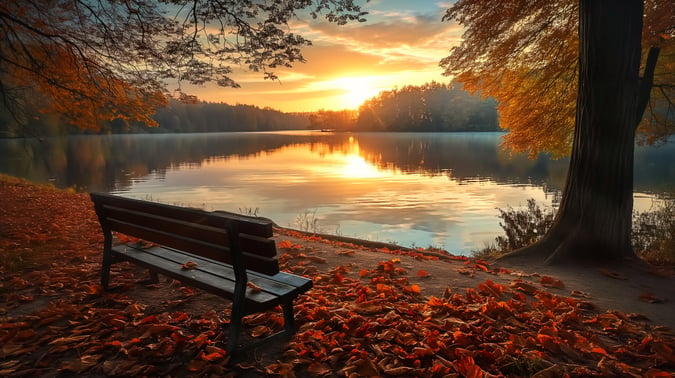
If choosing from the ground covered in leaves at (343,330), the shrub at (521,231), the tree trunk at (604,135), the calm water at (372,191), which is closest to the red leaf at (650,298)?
the ground covered in leaves at (343,330)

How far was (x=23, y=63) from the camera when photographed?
10.3 meters

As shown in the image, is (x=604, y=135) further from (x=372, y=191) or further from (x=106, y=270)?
(x=372, y=191)

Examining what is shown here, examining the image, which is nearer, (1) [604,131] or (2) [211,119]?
(1) [604,131]

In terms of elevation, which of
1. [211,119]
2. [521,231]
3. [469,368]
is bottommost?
[521,231]

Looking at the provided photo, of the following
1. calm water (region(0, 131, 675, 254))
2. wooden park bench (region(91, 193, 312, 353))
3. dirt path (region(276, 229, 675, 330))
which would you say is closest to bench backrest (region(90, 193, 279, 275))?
wooden park bench (region(91, 193, 312, 353))

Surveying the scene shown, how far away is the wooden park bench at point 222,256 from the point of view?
3104 mm

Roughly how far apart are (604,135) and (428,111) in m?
119

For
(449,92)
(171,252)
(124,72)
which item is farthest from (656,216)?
→ (449,92)

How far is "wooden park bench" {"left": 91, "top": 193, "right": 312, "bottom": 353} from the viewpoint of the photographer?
310cm

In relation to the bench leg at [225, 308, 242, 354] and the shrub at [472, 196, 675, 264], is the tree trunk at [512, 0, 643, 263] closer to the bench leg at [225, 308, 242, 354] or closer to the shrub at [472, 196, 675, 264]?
the shrub at [472, 196, 675, 264]

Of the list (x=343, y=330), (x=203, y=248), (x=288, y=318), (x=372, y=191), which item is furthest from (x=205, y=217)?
(x=372, y=191)

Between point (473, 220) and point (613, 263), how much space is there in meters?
9.95

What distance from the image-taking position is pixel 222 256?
3271 mm

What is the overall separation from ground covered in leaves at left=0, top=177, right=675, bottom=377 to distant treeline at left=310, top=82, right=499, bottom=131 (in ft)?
353
